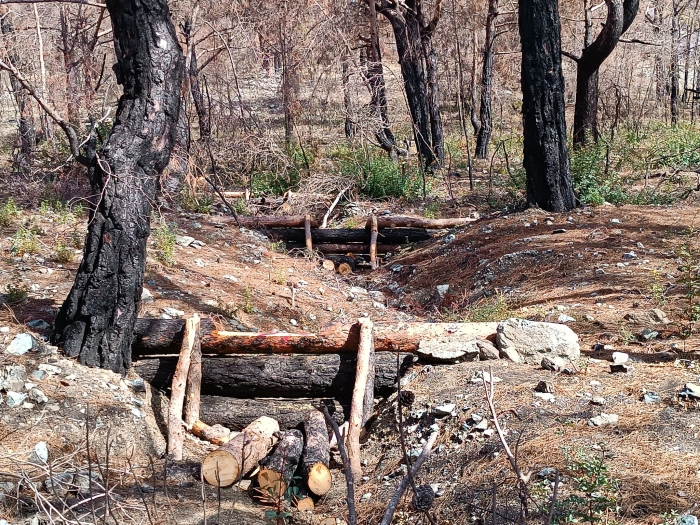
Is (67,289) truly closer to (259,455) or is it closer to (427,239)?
(259,455)

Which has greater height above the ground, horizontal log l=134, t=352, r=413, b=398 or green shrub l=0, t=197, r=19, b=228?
green shrub l=0, t=197, r=19, b=228

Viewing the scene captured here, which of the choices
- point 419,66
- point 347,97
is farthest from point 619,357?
point 347,97

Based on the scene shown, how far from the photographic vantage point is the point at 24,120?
1498 centimetres

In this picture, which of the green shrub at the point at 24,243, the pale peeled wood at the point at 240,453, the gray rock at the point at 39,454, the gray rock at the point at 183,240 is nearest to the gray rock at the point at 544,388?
the pale peeled wood at the point at 240,453

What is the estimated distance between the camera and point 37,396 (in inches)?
190

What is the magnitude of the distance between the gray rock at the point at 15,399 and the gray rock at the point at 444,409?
9.04 ft

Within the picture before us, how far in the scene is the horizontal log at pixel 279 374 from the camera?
224 inches

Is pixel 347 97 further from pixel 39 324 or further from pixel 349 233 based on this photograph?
pixel 39 324

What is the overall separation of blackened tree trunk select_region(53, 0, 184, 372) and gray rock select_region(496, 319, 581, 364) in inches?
113

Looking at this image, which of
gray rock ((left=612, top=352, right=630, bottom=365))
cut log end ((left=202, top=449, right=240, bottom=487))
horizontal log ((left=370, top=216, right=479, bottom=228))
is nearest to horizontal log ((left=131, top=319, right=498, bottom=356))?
gray rock ((left=612, top=352, right=630, bottom=365))

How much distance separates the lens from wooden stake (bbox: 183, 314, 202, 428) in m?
5.52

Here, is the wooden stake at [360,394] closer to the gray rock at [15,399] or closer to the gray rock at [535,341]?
the gray rock at [535,341]

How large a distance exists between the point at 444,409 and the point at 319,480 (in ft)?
3.29

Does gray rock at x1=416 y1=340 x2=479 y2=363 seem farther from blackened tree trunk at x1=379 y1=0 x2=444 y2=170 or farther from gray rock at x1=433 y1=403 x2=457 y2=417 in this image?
blackened tree trunk at x1=379 y1=0 x2=444 y2=170
